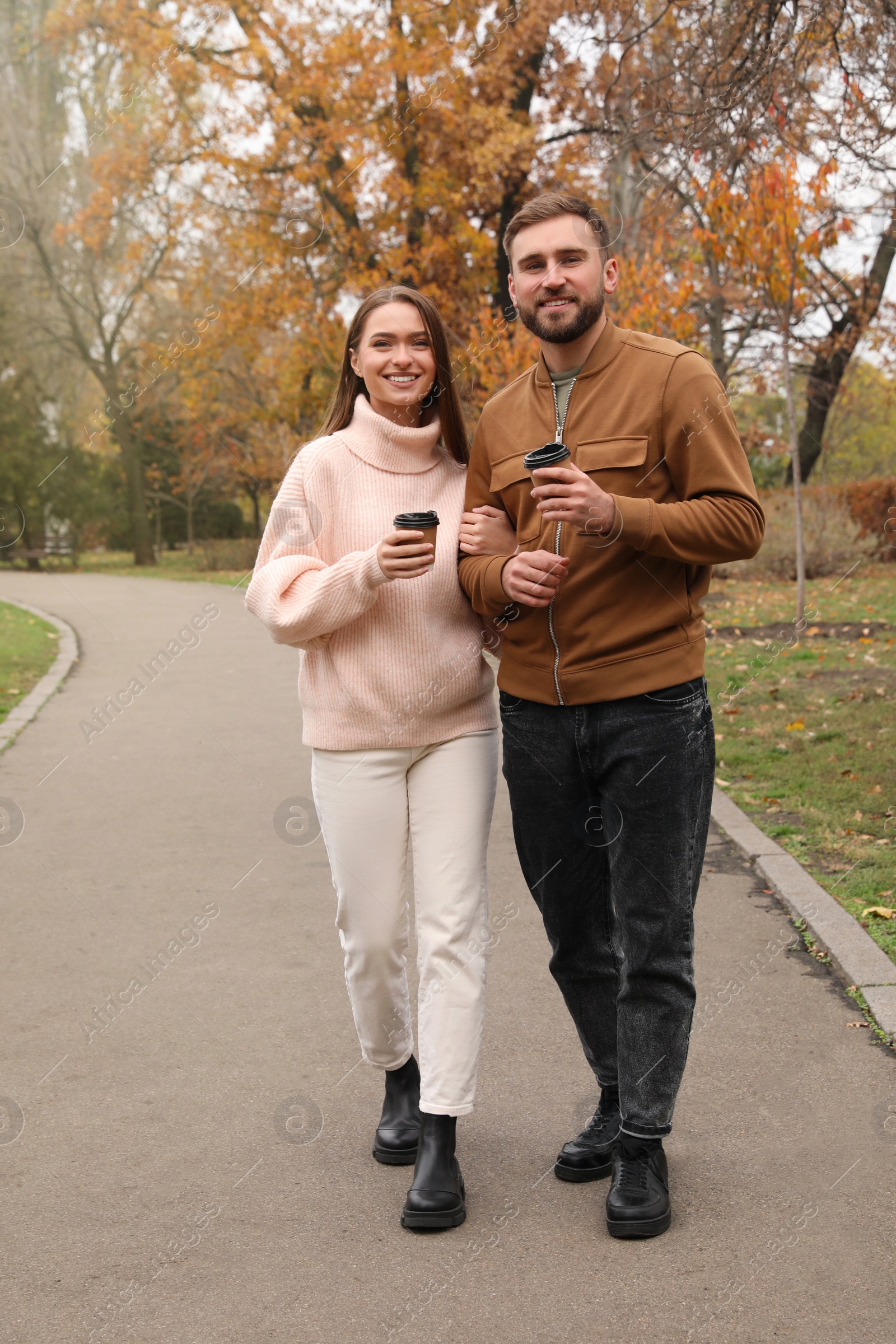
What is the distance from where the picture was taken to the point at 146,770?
8.38 meters

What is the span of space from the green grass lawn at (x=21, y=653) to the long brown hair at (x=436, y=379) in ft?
24.9

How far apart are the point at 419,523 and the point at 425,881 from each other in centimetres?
89

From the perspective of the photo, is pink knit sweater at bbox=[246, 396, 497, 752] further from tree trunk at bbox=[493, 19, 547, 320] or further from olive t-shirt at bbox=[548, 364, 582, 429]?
tree trunk at bbox=[493, 19, 547, 320]

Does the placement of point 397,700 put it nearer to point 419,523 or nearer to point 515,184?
→ point 419,523

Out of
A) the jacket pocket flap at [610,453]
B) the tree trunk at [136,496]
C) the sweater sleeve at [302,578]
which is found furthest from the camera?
the tree trunk at [136,496]

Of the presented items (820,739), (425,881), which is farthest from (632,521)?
(820,739)

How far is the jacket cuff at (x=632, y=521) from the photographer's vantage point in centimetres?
271

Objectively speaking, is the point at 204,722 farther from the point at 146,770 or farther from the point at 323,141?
the point at 323,141

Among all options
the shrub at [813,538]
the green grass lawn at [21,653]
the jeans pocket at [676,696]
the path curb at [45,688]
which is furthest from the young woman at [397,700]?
the shrub at [813,538]

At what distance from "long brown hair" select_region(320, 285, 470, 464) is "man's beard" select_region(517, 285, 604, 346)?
0.41 metres

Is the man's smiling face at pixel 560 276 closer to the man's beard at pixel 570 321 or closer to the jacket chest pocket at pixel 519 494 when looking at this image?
the man's beard at pixel 570 321

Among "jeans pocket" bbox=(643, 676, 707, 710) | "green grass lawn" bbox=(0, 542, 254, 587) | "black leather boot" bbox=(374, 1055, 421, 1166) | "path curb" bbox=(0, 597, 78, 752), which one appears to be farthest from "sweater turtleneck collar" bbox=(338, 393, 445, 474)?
"green grass lawn" bbox=(0, 542, 254, 587)

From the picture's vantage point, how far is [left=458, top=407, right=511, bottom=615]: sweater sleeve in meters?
2.98

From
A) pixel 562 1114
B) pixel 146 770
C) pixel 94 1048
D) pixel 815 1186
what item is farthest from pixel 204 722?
pixel 815 1186
